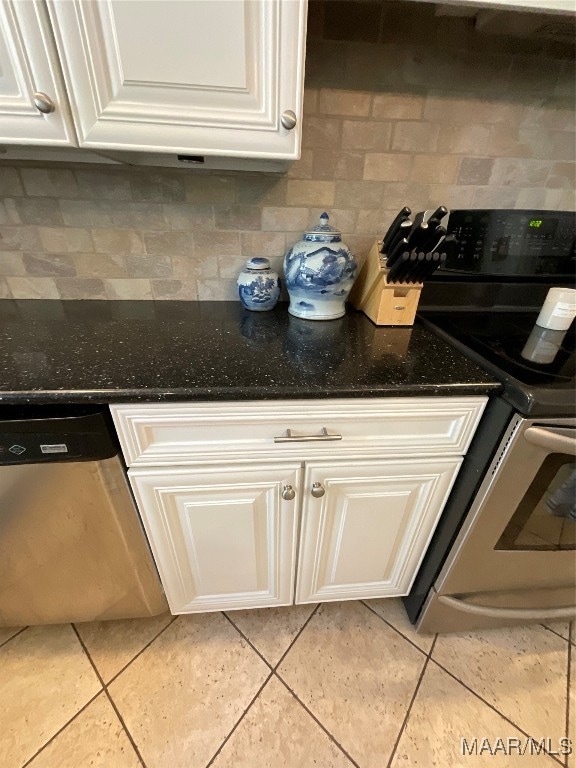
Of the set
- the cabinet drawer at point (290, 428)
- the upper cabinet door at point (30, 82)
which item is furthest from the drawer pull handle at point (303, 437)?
the upper cabinet door at point (30, 82)

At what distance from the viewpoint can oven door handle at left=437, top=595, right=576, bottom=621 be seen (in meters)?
1.03

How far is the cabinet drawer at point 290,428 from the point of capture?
70 cm

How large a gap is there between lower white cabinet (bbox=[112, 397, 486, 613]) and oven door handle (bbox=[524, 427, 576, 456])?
111 mm

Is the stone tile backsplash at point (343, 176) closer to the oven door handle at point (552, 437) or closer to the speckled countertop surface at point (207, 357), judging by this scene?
the speckled countertop surface at point (207, 357)

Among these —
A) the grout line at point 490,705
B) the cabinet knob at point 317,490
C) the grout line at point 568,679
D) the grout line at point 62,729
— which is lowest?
the grout line at point 568,679

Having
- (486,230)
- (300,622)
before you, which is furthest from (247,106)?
(300,622)

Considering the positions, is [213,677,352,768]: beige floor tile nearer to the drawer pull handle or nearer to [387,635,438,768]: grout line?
[387,635,438,768]: grout line

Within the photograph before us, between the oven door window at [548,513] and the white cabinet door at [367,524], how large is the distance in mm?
172

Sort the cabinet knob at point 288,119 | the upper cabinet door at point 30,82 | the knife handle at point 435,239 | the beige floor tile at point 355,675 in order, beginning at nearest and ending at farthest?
the upper cabinet door at point 30,82 → the cabinet knob at point 288,119 → the knife handle at point 435,239 → the beige floor tile at point 355,675

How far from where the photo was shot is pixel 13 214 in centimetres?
102

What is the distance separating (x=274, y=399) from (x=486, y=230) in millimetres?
947

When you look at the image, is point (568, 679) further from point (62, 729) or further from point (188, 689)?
point (62, 729)

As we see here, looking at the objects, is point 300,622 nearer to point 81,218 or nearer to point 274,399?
point 274,399

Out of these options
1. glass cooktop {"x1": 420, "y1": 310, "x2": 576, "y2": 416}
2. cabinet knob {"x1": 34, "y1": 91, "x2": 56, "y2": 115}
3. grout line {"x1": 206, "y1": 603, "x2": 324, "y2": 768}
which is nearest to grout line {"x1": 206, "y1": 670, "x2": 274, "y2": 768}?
grout line {"x1": 206, "y1": 603, "x2": 324, "y2": 768}
